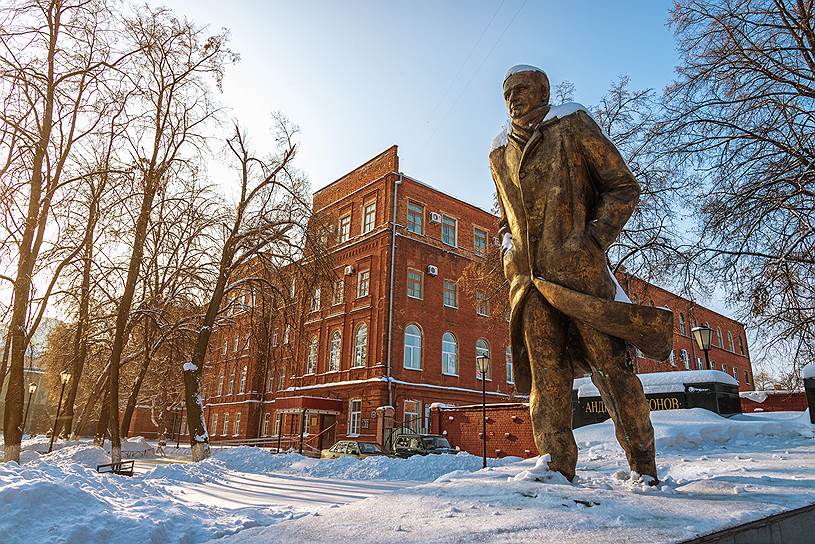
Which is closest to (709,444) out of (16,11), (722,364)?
(16,11)

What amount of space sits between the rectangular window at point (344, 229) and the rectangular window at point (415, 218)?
13.4 feet

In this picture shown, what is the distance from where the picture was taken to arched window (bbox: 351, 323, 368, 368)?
27.4 meters

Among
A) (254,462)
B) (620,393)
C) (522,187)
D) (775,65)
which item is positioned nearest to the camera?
(620,393)

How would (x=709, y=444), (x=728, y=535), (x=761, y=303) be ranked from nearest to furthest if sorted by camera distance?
(x=728, y=535), (x=709, y=444), (x=761, y=303)

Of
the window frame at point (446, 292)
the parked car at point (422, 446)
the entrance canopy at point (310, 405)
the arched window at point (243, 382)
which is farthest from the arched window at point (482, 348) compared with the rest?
the arched window at point (243, 382)

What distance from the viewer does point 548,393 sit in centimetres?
348

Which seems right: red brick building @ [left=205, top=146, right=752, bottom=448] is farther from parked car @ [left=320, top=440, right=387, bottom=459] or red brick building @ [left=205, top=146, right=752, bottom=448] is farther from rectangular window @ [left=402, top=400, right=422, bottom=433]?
parked car @ [left=320, top=440, right=387, bottom=459]

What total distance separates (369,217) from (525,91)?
26.5 m

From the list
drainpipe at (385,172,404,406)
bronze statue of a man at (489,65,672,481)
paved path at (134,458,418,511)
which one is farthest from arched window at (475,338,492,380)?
bronze statue of a man at (489,65,672,481)

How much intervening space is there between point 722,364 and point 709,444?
49.9m

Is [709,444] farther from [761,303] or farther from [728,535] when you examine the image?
[728,535]

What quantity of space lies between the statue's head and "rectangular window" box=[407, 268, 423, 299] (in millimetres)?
24289

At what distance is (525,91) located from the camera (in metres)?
3.87

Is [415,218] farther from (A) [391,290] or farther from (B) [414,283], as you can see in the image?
(A) [391,290]
